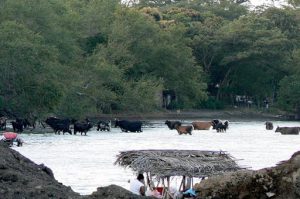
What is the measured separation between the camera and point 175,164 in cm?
2309

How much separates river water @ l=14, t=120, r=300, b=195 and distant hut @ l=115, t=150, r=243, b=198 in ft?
22.7

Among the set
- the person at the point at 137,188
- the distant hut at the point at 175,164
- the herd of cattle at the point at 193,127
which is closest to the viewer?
the person at the point at 137,188

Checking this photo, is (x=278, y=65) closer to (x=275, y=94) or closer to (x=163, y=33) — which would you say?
(x=275, y=94)

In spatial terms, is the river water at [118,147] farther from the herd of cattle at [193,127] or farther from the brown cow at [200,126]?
the brown cow at [200,126]

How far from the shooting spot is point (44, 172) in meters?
23.5

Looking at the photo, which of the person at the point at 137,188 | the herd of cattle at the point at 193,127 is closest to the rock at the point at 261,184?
the person at the point at 137,188

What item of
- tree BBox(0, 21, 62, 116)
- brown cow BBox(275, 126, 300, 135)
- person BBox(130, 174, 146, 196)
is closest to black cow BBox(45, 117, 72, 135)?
tree BBox(0, 21, 62, 116)

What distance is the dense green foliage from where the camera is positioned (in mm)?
64812

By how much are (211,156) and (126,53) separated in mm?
63556

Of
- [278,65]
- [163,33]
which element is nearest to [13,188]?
[163,33]

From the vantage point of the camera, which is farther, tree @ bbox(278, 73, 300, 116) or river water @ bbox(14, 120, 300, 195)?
tree @ bbox(278, 73, 300, 116)

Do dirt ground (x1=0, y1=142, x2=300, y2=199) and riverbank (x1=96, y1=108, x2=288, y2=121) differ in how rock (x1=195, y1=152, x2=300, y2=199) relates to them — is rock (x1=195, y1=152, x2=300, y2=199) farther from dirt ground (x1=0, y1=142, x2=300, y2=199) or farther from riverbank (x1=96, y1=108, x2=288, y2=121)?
riverbank (x1=96, y1=108, x2=288, y2=121)

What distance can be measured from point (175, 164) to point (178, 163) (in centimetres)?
9

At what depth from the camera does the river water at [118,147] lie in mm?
36738
